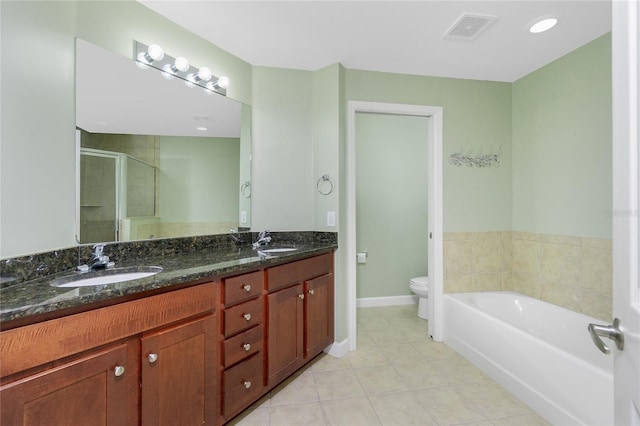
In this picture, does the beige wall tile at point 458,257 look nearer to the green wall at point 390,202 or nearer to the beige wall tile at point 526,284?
the beige wall tile at point 526,284

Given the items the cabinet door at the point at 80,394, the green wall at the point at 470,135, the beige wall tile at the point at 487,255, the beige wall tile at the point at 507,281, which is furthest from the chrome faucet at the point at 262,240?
the beige wall tile at the point at 507,281

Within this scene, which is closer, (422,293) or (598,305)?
(598,305)

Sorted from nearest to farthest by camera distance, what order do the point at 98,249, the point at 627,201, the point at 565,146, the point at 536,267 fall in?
the point at 627,201 → the point at 98,249 → the point at 565,146 → the point at 536,267

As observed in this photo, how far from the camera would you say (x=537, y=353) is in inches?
Result: 67.1

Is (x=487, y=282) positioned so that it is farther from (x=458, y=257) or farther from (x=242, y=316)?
(x=242, y=316)

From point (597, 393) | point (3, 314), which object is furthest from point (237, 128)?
point (597, 393)

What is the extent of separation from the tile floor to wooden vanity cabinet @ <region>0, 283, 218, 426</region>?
518mm

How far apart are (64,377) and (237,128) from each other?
185 centimetres

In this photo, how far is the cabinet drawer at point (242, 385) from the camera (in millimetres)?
1476

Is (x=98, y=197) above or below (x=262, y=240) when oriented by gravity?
above

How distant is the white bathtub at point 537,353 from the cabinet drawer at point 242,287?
1688mm

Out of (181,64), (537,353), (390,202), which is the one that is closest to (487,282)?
(537,353)

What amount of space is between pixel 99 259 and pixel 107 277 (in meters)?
0.14

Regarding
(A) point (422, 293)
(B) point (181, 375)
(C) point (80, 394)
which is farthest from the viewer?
(A) point (422, 293)
